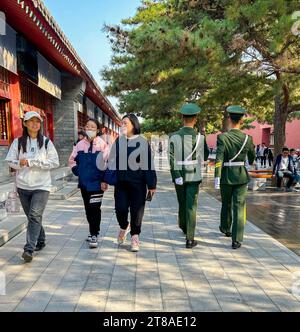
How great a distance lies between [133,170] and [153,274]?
1.32 meters

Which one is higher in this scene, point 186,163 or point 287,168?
point 186,163

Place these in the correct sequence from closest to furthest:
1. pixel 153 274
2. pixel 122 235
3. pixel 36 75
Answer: pixel 153 274 < pixel 122 235 < pixel 36 75

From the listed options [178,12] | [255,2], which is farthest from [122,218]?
[178,12]

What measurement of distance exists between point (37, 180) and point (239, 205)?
261 cm

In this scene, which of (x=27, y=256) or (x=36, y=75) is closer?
(x=27, y=256)

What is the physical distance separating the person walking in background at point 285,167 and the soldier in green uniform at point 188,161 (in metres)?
6.81

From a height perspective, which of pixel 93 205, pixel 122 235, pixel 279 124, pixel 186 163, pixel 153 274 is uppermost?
pixel 279 124

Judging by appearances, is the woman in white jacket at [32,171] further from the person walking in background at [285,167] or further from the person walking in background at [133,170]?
the person walking in background at [285,167]

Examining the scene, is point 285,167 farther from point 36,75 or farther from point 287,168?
point 36,75

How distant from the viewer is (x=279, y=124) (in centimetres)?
1108

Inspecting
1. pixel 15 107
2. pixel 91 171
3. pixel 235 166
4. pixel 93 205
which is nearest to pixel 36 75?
pixel 15 107

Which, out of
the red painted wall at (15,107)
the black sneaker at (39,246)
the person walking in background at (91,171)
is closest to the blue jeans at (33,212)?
the black sneaker at (39,246)

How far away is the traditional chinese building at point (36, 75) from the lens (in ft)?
22.4

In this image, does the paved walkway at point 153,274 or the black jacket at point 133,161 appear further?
the black jacket at point 133,161
